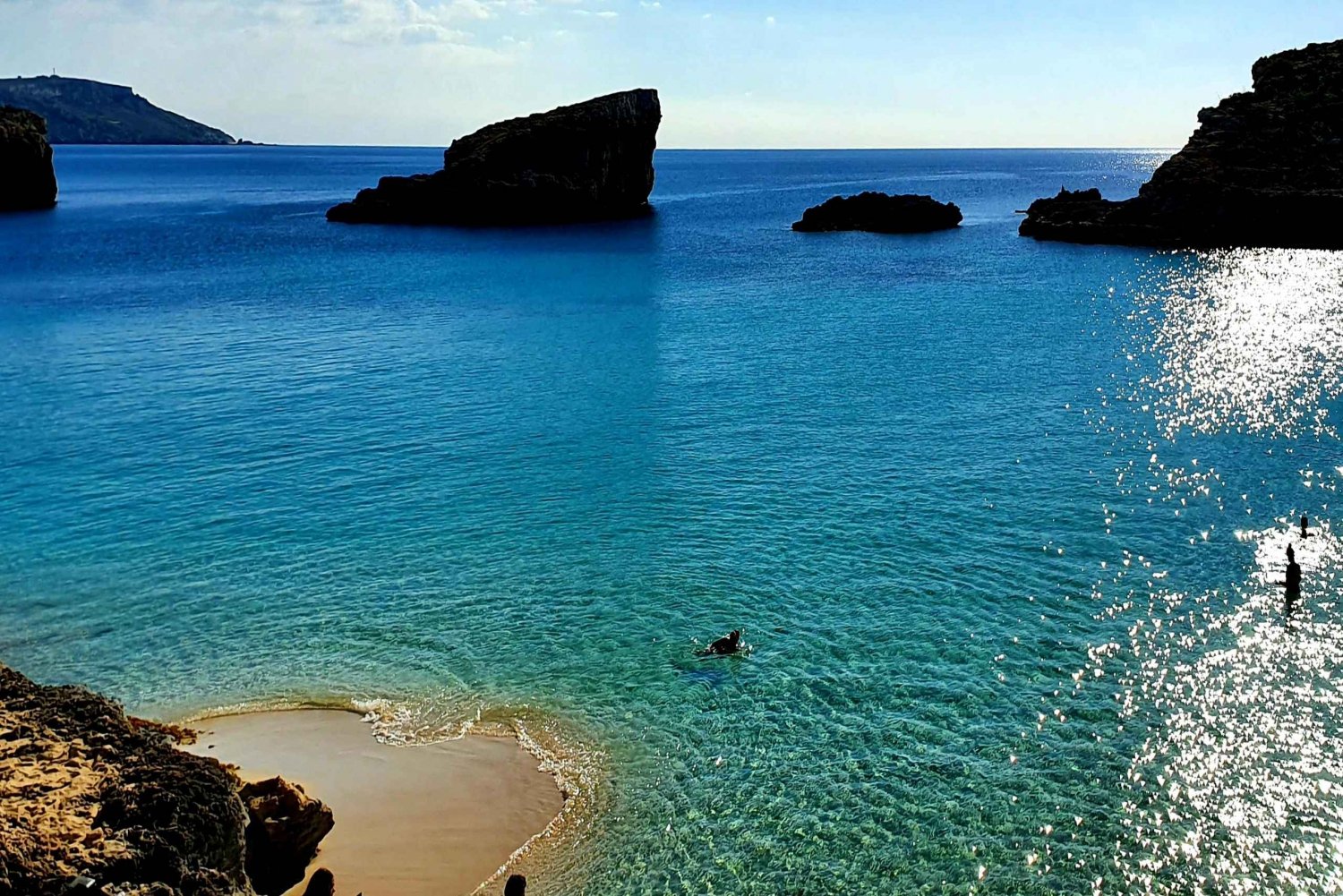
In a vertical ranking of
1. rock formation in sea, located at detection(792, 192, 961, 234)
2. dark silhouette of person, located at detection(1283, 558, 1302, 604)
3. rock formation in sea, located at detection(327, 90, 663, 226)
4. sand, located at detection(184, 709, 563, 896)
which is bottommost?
sand, located at detection(184, 709, 563, 896)

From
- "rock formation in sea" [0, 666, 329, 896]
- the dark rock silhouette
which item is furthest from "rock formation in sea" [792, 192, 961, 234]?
"rock formation in sea" [0, 666, 329, 896]

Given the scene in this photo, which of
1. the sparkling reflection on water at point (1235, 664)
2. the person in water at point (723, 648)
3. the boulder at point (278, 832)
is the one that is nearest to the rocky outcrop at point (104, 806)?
the boulder at point (278, 832)

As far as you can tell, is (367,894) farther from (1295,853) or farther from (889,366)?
(889,366)

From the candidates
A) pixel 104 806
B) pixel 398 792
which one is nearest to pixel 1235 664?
pixel 398 792

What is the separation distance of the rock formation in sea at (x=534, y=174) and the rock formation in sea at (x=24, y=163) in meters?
49.5

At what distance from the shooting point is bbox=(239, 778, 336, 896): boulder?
808 inches

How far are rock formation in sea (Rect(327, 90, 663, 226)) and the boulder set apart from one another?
142 m

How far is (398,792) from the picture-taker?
2477 centimetres

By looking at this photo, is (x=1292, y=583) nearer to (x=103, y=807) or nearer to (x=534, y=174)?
(x=103, y=807)

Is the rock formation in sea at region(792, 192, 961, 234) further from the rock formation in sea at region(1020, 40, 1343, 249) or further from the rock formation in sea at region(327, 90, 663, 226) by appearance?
the rock formation in sea at region(327, 90, 663, 226)

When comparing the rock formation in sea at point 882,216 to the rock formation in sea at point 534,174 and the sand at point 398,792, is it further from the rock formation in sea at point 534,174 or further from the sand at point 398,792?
the sand at point 398,792

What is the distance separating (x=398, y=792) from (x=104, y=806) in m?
9.46

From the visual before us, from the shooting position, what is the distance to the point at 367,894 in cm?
2098

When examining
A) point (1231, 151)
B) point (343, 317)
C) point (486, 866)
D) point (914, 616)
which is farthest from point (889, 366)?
point (1231, 151)
